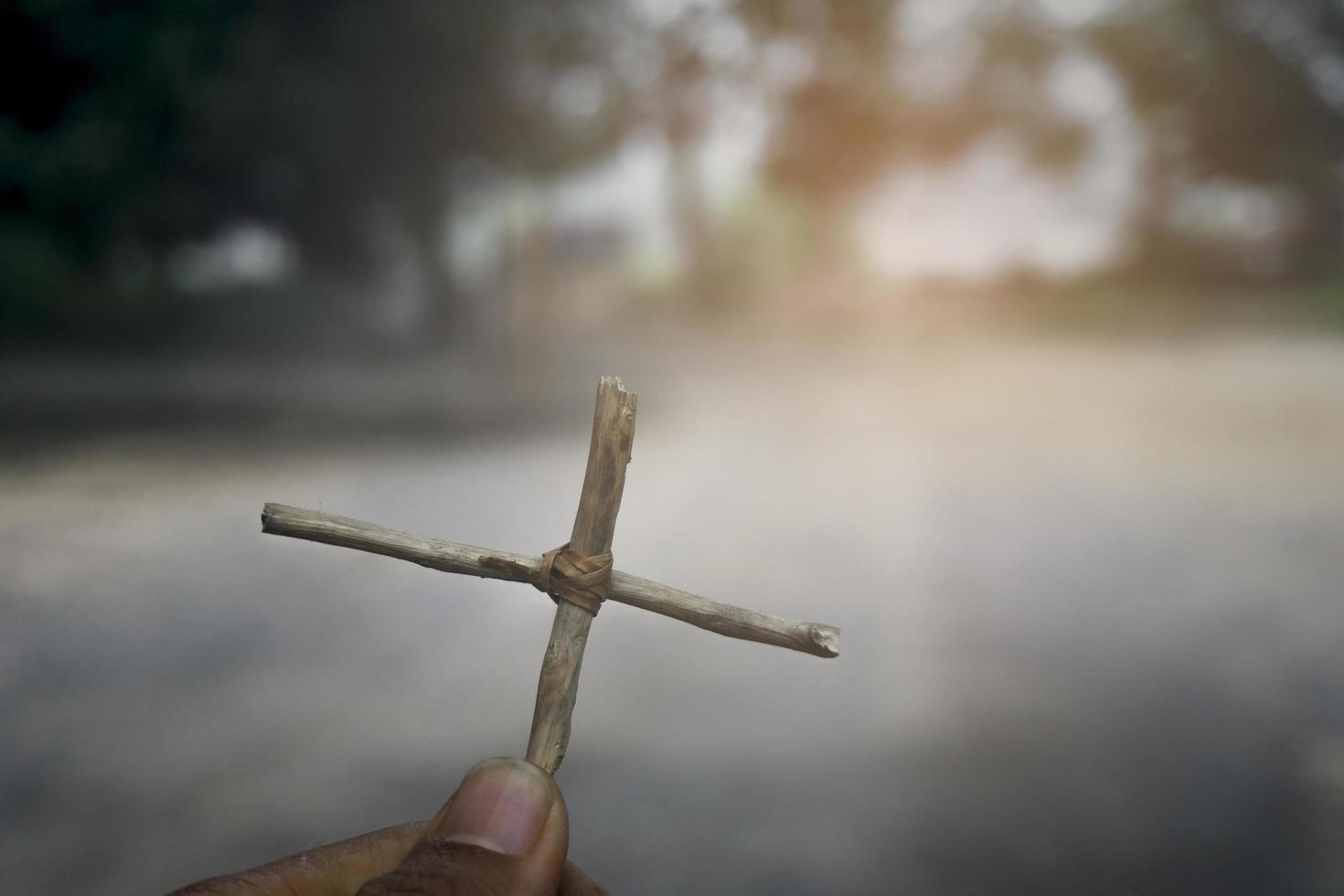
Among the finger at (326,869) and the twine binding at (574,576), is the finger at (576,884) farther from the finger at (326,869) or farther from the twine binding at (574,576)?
the twine binding at (574,576)

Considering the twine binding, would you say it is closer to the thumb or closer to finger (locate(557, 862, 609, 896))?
the thumb

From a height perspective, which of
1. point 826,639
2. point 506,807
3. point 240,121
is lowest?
point 506,807

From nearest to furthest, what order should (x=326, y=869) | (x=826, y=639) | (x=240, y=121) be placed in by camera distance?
(x=826, y=639) < (x=326, y=869) < (x=240, y=121)

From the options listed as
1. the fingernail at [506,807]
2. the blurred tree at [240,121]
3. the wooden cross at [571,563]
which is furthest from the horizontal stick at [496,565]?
the blurred tree at [240,121]

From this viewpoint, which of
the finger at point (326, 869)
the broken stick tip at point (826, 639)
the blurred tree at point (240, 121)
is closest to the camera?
the broken stick tip at point (826, 639)

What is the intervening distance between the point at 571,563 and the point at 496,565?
58mm

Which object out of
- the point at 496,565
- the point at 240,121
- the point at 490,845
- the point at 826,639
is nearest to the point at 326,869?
the point at 490,845

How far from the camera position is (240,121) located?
17.1 feet

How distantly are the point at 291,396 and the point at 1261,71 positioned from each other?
537 cm

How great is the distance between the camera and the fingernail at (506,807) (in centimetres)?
81

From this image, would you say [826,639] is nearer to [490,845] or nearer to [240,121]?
[490,845]

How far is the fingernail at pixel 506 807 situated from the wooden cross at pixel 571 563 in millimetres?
20

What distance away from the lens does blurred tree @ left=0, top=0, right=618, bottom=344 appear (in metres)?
4.64

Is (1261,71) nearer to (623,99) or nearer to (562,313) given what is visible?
(623,99)
